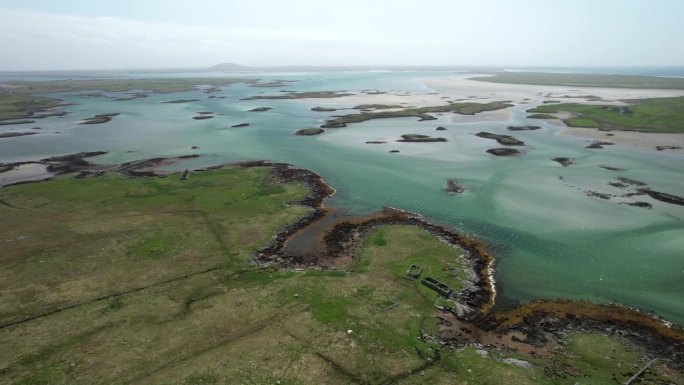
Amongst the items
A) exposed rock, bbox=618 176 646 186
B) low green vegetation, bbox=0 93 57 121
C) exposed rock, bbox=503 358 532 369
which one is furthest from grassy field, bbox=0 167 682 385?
low green vegetation, bbox=0 93 57 121

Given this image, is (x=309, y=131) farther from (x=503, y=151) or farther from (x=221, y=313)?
(x=221, y=313)

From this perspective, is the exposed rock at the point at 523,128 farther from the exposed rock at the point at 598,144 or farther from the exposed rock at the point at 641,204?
the exposed rock at the point at 641,204

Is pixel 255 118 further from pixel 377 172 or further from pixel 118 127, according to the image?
pixel 377 172

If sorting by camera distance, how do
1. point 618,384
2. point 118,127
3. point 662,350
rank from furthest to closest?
point 118,127, point 662,350, point 618,384

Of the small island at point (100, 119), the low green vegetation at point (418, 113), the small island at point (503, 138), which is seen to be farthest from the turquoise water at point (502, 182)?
the low green vegetation at point (418, 113)

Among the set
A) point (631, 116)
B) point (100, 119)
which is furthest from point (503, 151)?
point (100, 119)

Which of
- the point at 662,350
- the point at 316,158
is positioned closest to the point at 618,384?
the point at 662,350
